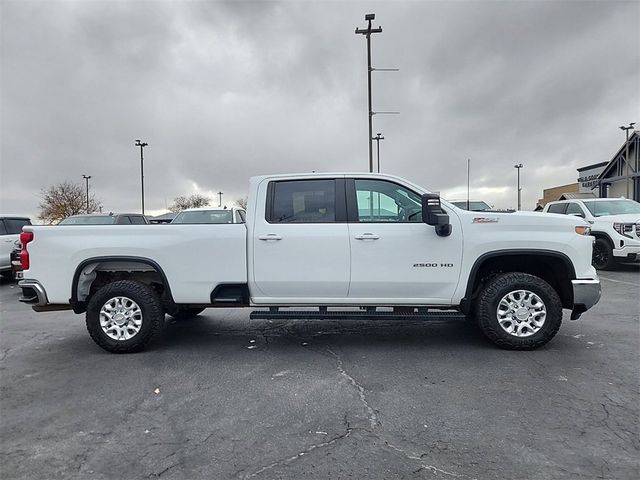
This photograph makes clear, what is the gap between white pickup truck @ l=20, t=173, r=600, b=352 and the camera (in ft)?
15.1

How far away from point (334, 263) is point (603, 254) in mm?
9533

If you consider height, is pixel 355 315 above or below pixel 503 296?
below

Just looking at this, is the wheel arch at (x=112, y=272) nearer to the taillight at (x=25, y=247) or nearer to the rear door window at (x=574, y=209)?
the taillight at (x=25, y=247)

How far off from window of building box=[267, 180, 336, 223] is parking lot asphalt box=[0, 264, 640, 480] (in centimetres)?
159

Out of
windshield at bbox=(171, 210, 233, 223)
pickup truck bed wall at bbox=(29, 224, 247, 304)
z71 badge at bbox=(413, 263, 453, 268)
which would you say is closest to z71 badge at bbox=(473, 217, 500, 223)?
z71 badge at bbox=(413, 263, 453, 268)

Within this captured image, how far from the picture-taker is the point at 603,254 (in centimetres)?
1079

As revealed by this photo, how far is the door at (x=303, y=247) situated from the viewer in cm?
466

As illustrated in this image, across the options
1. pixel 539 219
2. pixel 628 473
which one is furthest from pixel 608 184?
pixel 628 473

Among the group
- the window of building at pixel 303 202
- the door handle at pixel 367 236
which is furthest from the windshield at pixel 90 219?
the door handle at pixel 367 236

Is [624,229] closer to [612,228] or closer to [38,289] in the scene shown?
[612,228]

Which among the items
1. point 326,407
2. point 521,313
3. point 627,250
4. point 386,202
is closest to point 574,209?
point 627,250

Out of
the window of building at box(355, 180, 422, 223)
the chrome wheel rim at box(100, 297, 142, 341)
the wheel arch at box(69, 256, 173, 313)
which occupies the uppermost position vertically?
the window of building at box(355, 180, 422, 223)

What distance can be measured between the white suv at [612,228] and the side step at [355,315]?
320 inches

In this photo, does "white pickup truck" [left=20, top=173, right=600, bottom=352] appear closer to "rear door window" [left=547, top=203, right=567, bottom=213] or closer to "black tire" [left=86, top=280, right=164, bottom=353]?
"black tire" [left=86, top=280, right=164, bottom=353]
